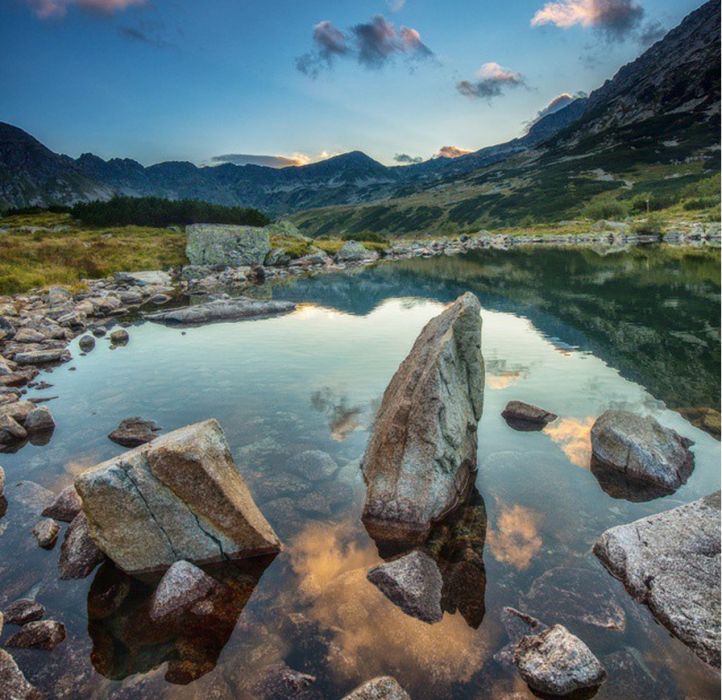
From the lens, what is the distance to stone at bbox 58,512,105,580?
29.7 feet

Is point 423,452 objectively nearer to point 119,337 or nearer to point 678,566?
point 678,566

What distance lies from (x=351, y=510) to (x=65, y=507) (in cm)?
692

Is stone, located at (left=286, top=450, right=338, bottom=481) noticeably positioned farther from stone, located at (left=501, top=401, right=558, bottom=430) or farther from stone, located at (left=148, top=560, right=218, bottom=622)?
stone, located at (left=501, top=401, right=558, bottom=430)

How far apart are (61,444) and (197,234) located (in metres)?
61.6

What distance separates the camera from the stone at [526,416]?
50.5ft

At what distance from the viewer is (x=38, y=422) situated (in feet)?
51.9

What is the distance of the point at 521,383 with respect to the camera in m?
19.7

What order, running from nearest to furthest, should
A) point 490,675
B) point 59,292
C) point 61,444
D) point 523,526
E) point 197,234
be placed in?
point 490,675, point 523,526, point 61,444, point 59,292, point 197,234

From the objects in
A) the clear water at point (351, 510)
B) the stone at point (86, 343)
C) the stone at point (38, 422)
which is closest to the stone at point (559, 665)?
the clear water at point (351, 510)

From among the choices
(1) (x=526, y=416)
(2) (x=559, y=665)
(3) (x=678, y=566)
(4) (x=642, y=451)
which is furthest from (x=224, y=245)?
(2) (x=559, y=665)

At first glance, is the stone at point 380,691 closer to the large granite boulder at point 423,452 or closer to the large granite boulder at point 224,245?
the large granite boulder at point 423,452

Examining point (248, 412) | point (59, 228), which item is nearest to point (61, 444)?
point (248, 412)

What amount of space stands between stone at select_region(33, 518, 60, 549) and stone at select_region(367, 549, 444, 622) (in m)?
7.10

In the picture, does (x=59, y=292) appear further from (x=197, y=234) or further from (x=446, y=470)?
(x=446, y=470)
